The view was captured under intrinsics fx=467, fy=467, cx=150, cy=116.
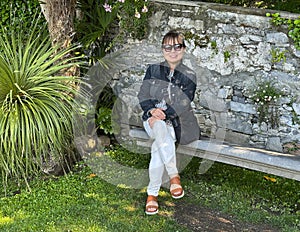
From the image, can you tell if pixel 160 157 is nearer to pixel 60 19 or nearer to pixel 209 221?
pixel 209 221

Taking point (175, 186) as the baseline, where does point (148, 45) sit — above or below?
above

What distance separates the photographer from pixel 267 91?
416 cm

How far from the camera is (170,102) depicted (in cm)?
382

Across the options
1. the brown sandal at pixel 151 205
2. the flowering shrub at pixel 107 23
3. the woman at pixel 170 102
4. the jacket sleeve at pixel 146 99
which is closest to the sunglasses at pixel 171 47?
the woman at pixel 170 102

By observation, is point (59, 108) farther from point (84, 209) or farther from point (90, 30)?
point (90, 30)

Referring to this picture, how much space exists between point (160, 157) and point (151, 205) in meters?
0.37

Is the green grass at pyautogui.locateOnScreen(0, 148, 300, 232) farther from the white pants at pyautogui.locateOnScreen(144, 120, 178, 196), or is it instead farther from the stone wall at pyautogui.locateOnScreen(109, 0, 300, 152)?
the stone wall at pyautogui.locateOnScreen(109, 0, 300, 152)

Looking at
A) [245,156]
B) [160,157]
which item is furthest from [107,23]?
[245,156]

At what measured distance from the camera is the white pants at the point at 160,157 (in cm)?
356

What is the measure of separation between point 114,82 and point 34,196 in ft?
5.47

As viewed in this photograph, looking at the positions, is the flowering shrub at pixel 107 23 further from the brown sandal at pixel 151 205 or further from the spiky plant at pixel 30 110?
the brown sandal at pixel 151 205

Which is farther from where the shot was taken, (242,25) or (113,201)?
(242,25)

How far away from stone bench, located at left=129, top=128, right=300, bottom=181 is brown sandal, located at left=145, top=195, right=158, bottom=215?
0.49 metres

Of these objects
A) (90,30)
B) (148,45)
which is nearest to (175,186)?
(148,45)
